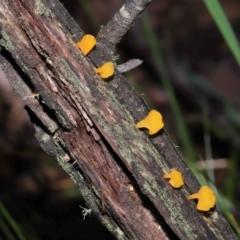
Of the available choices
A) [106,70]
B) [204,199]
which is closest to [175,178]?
[204,199]

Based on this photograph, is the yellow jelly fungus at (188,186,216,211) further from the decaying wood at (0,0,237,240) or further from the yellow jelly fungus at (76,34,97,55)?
the yellow jelly fungus at (76,34,97,55)

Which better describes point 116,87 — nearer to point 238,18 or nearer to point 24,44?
point 24,44

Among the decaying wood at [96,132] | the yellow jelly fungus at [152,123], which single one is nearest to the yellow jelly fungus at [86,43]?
the decaying wood at [96,132]

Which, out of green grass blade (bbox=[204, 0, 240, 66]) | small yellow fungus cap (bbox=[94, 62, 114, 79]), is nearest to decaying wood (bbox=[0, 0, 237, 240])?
small yellow fungus cap (bbox=[94, 62, 114, 79])

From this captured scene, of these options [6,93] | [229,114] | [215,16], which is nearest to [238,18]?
[229,114]

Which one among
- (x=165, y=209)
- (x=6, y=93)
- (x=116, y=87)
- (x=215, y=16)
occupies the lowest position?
(x=165, y=209)

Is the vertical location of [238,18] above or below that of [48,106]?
above

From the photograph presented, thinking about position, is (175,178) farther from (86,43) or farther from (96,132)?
(86,43)
